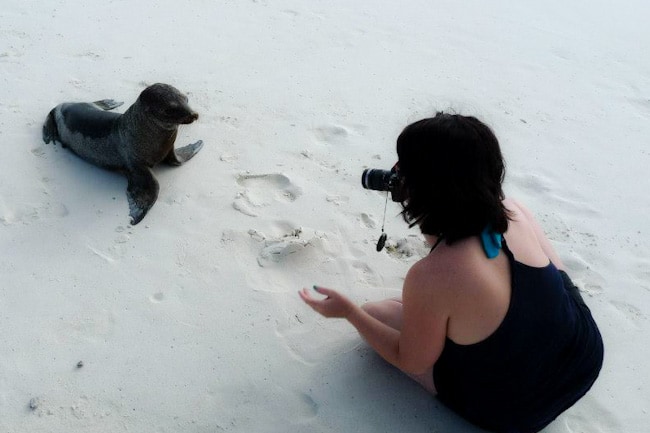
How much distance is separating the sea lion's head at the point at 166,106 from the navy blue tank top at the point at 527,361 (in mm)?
1743

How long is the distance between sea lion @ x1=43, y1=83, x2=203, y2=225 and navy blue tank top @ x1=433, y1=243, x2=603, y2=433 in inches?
65.5

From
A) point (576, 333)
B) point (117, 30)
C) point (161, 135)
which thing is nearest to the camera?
point (576, 333)

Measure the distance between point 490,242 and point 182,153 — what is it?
205 cm

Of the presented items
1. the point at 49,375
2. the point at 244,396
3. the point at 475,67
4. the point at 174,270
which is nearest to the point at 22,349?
the point at 49,375

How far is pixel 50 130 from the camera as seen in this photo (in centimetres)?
335

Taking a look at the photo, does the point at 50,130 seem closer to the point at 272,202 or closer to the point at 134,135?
the point at 134,135

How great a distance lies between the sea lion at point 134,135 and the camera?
299 centimetres

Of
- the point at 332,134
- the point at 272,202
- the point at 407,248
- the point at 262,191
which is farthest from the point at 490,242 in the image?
the point at 332,134

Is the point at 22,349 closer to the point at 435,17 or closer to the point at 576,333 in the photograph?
the point at 576,333

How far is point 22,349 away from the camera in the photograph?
7.23 ft

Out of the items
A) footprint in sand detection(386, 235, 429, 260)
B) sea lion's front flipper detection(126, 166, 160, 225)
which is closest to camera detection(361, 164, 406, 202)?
footprint in sand detection(386, 235, 429, 260)

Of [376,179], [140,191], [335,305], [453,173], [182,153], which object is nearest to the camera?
[453,173]

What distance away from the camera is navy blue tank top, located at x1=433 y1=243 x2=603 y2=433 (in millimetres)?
1730

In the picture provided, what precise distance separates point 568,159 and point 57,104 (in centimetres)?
299
